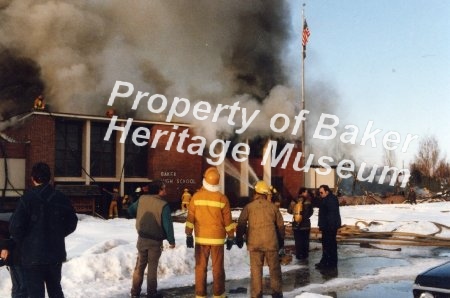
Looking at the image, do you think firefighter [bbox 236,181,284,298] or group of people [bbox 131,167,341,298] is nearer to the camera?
group of people [bbox 131,167,341,298]

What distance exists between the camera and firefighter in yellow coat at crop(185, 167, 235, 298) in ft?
21.6

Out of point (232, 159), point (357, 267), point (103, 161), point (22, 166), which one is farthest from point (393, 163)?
point (357, 267)

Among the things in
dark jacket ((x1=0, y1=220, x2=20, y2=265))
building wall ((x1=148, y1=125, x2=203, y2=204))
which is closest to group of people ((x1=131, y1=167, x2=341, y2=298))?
dark jacket ((x1=0, y1=220, x2=20, y2=265))

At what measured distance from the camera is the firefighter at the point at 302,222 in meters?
11.0

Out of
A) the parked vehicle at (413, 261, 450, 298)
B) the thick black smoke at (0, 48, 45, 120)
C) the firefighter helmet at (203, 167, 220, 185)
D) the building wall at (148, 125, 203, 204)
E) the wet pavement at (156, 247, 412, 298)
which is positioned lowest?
the wet pavement at (156, 247, 412, 298)

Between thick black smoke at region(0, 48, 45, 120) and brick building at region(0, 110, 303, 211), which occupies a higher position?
thick black smoke at region(0, 48, 45, 120)

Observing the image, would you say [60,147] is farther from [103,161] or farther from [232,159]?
[232,159]

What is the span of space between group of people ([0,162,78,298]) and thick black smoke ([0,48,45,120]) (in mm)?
28885

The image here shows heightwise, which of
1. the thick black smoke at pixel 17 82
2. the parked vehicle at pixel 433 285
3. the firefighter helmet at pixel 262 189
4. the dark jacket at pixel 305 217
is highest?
the thick black smoke at pixel 17 82

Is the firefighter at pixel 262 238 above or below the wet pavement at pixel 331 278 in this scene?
above

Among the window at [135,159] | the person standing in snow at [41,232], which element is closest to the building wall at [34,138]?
the window at [135,159]

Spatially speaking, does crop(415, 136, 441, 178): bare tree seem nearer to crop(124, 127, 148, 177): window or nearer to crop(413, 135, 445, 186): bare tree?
crop(413, 135, 445, 186): bare tree

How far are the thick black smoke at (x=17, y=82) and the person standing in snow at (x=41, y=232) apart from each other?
28936 mm

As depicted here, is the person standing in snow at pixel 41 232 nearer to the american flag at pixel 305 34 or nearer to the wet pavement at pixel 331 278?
the wet pavement at pixel 331 278
